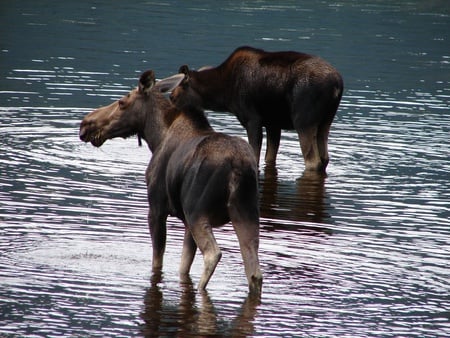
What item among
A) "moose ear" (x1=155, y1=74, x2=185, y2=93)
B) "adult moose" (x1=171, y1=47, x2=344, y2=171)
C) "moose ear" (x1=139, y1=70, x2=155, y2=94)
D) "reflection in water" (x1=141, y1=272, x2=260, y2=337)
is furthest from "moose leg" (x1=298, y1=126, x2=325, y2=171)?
"reflection in water" (x1=141, y1=272, x2=260, y2=337)

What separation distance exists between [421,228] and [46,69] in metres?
16.2

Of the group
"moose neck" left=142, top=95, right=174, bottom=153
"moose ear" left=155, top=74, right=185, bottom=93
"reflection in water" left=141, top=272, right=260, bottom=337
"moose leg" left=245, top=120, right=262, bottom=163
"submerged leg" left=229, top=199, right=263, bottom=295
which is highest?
"moose ear" left=155, top=74, right=185, bottom=93

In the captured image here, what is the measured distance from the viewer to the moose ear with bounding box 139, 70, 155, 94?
1139 centimetres

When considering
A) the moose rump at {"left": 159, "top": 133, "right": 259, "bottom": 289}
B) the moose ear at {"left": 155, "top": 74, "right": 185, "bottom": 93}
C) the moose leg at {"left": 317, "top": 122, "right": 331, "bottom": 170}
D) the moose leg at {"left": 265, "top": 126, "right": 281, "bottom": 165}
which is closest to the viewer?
the moose rump at {"left": 159, "top": 133, "right": 259, "bottom": 289}

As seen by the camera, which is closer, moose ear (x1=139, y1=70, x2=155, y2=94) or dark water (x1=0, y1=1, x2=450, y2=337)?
dark water (x1=0, y1=1, x2=450, y2=337)

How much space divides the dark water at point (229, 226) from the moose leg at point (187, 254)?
0.12 meters

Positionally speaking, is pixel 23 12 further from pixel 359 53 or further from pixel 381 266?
pixel 381 266

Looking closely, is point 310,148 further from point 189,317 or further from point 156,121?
point 189,317

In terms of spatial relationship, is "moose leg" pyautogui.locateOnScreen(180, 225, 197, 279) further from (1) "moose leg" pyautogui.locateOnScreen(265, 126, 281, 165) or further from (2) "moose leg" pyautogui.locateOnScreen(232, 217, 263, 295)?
(1) "moose leg" pyautogui.locateOnScreen(265, 126, 281, 165)

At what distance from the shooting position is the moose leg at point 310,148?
17.1 metres

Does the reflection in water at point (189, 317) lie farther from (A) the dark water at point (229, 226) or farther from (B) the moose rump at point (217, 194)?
(B) the moose rump at point (217, 194)

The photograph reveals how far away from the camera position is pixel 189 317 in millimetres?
9945

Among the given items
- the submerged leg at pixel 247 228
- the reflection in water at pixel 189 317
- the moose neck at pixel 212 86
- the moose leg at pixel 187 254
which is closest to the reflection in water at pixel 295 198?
the moose neck at pixel 212 86

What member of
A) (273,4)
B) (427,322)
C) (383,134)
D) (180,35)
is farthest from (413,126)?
(273,4)
